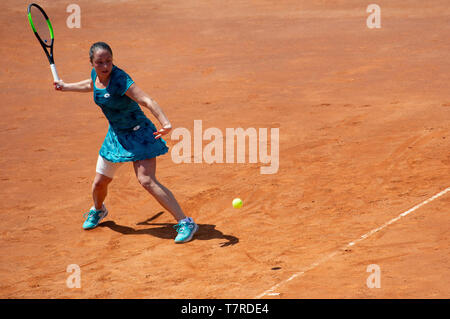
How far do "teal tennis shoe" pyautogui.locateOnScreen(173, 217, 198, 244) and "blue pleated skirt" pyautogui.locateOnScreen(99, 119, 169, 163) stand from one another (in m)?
0.71

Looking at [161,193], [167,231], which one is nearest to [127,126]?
[161,193]

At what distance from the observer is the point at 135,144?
21.4ft

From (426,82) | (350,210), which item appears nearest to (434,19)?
(426,82)

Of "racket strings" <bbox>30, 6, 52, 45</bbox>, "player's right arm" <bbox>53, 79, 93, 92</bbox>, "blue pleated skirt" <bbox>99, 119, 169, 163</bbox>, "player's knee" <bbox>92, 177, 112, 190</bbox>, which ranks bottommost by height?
"player's knee" <bbox>92, 177, 112, 190</bbox>

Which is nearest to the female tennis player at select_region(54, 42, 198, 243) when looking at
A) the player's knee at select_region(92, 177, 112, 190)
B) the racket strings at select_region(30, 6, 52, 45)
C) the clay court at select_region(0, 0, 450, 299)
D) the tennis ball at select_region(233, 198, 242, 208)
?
the player's knee at select_region(92, 177, 112, 190)

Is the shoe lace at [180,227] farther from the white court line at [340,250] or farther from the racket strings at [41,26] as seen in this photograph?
the racket strings at [41,26]

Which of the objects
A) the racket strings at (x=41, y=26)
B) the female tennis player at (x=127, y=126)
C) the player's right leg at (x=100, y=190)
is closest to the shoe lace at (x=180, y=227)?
the female tennis player at (x=127, y=126)

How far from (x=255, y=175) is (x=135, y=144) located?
225 cm

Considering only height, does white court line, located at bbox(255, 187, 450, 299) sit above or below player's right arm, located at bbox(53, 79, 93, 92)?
below

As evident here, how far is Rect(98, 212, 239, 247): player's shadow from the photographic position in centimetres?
667

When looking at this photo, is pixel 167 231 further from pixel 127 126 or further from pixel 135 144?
pixel 127 126

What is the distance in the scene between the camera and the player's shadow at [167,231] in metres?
6.67

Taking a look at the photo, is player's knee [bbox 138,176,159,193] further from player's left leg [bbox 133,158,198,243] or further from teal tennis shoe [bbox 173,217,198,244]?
teal tennis shoe [bbox 173,217,198,244]

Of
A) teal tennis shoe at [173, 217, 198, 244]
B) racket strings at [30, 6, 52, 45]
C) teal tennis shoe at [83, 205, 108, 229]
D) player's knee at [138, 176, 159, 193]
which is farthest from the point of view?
racket strings at [30, 6, 52, 45]
